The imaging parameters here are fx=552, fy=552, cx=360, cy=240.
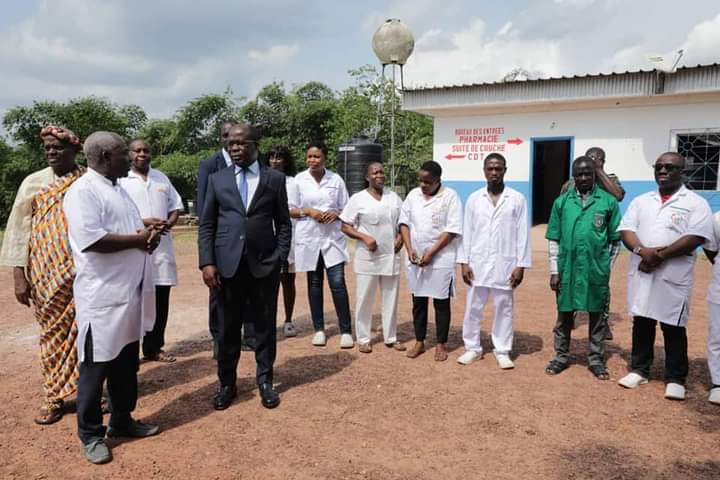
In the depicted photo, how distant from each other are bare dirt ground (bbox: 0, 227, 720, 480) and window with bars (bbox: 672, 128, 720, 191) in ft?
23.2

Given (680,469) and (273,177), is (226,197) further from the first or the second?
(680,469)

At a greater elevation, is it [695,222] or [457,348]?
[695,222]

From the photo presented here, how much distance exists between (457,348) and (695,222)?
2.22 meters

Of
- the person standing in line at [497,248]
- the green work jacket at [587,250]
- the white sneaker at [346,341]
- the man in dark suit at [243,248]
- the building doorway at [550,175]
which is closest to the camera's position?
the man in dark suit at [243,248]

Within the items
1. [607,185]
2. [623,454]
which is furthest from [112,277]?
[607,185]

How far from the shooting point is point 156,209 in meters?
4.51

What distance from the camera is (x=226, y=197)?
11.7 feet

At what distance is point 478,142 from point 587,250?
9.12 meters

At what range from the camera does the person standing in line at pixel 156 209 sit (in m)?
4.45

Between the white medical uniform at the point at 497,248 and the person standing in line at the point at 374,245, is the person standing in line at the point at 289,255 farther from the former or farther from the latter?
the white medical uniform at the point at 497,248

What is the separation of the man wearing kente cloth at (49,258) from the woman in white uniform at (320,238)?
85.6 inches

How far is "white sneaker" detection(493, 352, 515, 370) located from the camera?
4516mm

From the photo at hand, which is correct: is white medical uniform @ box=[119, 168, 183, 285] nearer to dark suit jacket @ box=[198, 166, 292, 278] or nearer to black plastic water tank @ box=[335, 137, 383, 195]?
dark suit jacket @ box=[198, 166, 292, 278]

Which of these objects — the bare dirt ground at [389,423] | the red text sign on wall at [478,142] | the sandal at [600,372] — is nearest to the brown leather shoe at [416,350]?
the bare dirt ground at [389,423]
